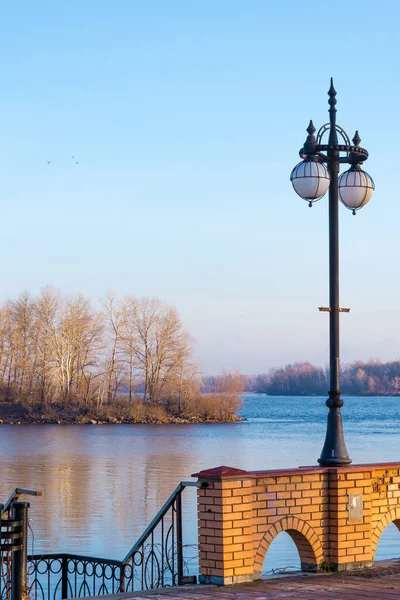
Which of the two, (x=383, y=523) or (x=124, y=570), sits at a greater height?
(x=383, y=523)

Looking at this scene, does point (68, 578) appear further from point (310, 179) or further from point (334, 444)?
point (310, 179)

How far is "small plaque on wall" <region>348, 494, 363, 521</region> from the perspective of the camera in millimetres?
10391

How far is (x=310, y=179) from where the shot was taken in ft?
36.8

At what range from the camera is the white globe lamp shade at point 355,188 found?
1156cm

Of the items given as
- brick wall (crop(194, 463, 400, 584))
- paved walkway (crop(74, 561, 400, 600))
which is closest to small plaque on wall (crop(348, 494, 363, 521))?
brick wall (crop(194, 463, 400, 584))

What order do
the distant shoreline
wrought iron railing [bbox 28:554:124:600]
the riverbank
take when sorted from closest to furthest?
wrought iron railing [bbox 28:554:124:600] → the distant shoreline → the riverbank

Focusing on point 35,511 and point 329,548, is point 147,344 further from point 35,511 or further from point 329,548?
point 329,548

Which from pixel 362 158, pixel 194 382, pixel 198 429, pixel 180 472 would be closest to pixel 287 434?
pixel 198 429

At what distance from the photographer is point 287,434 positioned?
78.7 m

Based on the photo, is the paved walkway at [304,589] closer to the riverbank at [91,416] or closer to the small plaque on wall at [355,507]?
the small plaque on wall at [355,507]

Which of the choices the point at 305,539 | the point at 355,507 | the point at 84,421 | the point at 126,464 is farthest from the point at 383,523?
the point at 84,421

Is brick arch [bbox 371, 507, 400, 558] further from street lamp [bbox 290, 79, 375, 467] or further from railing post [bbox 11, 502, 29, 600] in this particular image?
railing post [bbox 11, 502, 29, 600]

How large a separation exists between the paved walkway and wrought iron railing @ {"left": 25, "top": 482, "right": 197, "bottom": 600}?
77cm

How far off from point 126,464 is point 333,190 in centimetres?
3677
